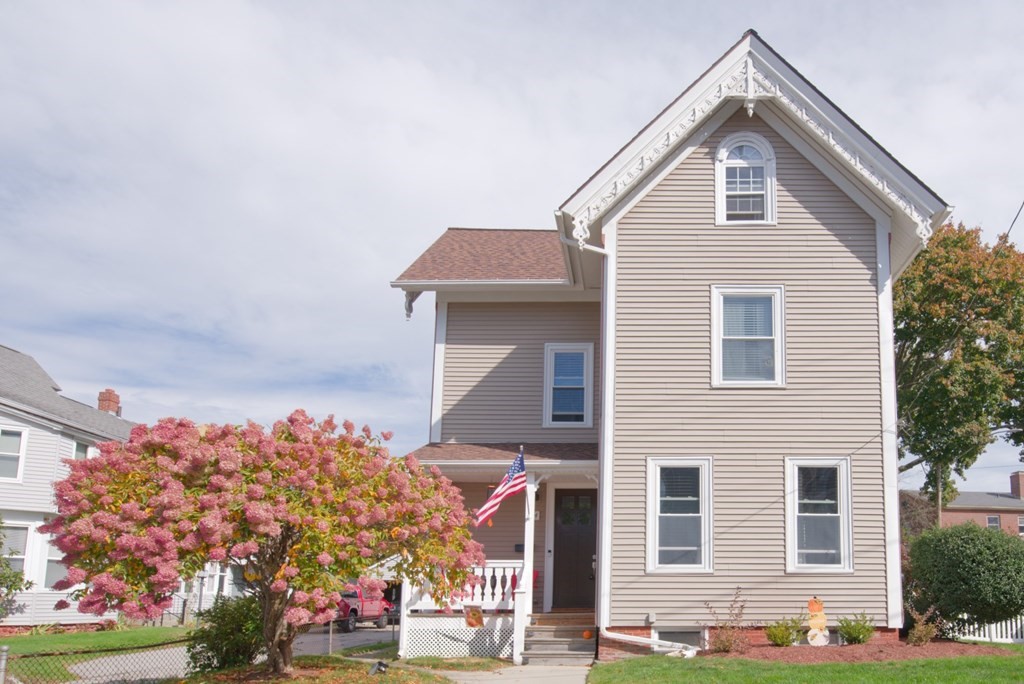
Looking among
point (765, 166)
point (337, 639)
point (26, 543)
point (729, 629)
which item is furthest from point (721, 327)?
point (26, 543)

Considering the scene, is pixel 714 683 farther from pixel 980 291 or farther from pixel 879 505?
pixel 980 291

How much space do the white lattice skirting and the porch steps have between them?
43 centimetres

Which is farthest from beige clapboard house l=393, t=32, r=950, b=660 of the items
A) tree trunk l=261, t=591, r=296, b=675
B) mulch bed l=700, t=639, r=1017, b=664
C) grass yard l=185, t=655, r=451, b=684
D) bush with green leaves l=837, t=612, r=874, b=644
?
tree trunk l=261, t=591, r=296, b=675

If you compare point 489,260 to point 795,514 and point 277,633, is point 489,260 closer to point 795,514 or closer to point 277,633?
point 795,514

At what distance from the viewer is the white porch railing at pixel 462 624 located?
15.2 metres

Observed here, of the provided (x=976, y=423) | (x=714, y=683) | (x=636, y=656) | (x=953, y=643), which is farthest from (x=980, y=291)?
(x=714, y=683)

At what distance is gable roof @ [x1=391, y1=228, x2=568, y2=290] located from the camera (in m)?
18.7

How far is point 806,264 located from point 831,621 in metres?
5.63

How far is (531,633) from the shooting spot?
15.5 m

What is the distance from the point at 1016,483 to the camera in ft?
230

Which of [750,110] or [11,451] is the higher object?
[750,110]

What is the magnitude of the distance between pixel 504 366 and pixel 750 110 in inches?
262

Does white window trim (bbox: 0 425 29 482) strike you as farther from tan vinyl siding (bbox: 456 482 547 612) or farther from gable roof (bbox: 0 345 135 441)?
tan vinyl siding (bbox: 456 482 547 612)

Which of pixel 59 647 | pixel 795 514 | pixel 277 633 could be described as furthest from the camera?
pixel 59 647
